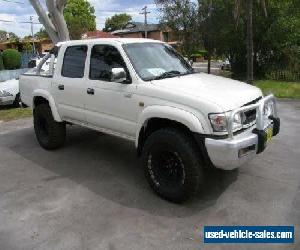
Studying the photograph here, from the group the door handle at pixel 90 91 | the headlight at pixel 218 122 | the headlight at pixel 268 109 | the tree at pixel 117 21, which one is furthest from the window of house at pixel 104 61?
the tree at pixel 117 21

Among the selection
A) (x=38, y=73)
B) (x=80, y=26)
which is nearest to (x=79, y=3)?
(x=80, y=26)

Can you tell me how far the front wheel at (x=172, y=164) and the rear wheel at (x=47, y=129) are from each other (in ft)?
8.19

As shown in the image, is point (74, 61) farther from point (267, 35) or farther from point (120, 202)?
point (267, 35)

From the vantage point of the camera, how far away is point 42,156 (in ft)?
21.7

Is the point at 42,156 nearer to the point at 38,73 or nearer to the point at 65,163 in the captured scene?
the point at 65,163

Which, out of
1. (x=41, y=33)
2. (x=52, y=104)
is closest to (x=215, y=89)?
(x=52, y=104)

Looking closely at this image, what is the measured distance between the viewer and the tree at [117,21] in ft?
288

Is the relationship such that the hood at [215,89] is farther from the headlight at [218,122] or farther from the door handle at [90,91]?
the door handle at [90,91]

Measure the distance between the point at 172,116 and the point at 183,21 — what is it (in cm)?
1913

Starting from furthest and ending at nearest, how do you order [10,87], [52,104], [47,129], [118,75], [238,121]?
[10,87]
[47,129]
[52,104]
[118,75]
[238,121]

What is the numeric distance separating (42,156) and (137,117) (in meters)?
2.53

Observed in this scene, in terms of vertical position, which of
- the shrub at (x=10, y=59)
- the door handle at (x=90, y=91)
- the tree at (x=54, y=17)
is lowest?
the door handle at (x=90, y=91)

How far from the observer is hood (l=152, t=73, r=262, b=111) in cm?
426

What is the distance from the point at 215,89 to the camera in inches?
180
